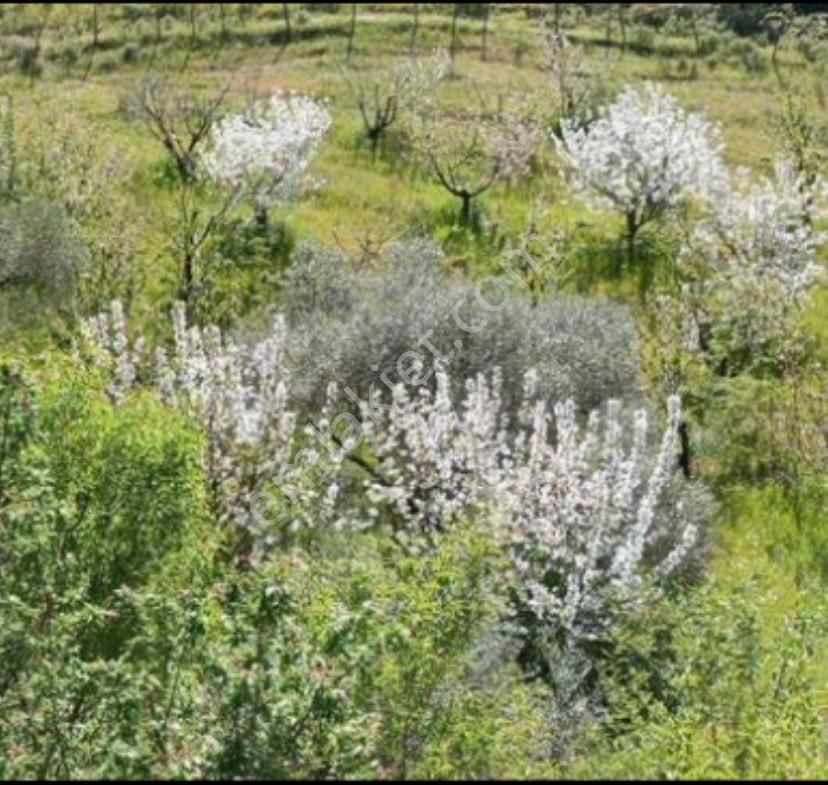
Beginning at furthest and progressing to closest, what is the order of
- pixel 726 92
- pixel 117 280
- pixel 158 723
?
pixel 726 92 < pixel 117 280 < pixel 158 723

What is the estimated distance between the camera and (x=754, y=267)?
2906 centimetres

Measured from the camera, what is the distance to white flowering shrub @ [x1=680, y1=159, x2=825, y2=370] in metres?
27.4

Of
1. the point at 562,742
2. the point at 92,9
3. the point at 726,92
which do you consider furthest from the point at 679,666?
the point at 92,9

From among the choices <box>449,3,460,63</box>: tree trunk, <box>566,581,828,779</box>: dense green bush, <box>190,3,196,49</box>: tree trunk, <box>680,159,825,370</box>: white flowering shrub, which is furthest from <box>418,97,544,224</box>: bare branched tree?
<box>566,581,828,779</box>: dense green bush

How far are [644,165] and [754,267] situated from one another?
606 cm

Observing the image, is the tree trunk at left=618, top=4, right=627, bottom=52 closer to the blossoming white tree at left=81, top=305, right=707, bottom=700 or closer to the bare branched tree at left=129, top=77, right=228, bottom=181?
the bare branched tree at left=129, top=77, right=228, bottom=181

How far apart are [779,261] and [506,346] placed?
1045 centimetres

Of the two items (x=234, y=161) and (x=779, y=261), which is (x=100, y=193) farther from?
(x=779, y=261)

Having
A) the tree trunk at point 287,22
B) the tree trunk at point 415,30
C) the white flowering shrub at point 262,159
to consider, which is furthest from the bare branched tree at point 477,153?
the tree trunk at point 287,22

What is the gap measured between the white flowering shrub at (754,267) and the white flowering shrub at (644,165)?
126 cm

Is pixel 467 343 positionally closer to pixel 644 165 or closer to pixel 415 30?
pixel 644 165

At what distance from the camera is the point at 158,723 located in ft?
29.5

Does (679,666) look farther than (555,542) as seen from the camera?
No

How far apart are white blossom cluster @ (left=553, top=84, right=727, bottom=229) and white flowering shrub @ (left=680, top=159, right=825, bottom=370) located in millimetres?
1257
